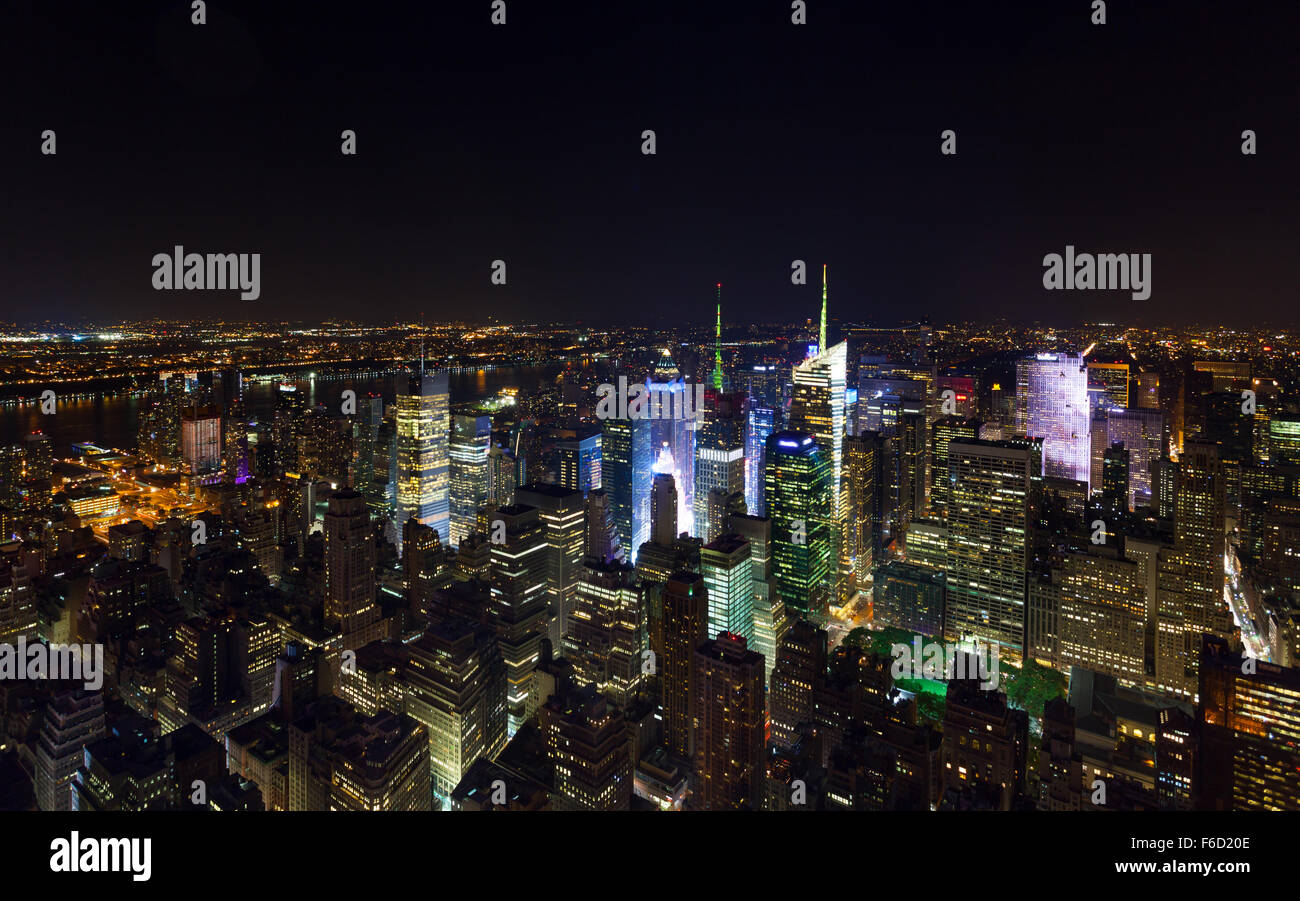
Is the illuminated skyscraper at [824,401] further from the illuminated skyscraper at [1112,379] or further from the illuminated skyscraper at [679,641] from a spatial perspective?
the illuminated skyscraper at [679,641]

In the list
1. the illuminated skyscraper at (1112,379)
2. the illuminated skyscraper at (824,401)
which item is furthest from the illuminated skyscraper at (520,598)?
the illuminated skyscraper at (1112,379)

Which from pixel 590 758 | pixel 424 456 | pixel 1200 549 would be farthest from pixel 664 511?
pixel 1200 549

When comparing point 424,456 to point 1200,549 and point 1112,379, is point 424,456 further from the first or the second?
point 1112,379

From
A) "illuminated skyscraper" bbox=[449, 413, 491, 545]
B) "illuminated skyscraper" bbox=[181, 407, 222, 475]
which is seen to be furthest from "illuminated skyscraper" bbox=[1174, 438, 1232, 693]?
"illuminated skyscraper" bbox=[181, 407, 222, 475]

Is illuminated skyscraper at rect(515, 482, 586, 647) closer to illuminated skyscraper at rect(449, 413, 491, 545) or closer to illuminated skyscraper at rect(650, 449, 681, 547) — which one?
illuminated skyscraper at rect(650, 449, 681, 547)
